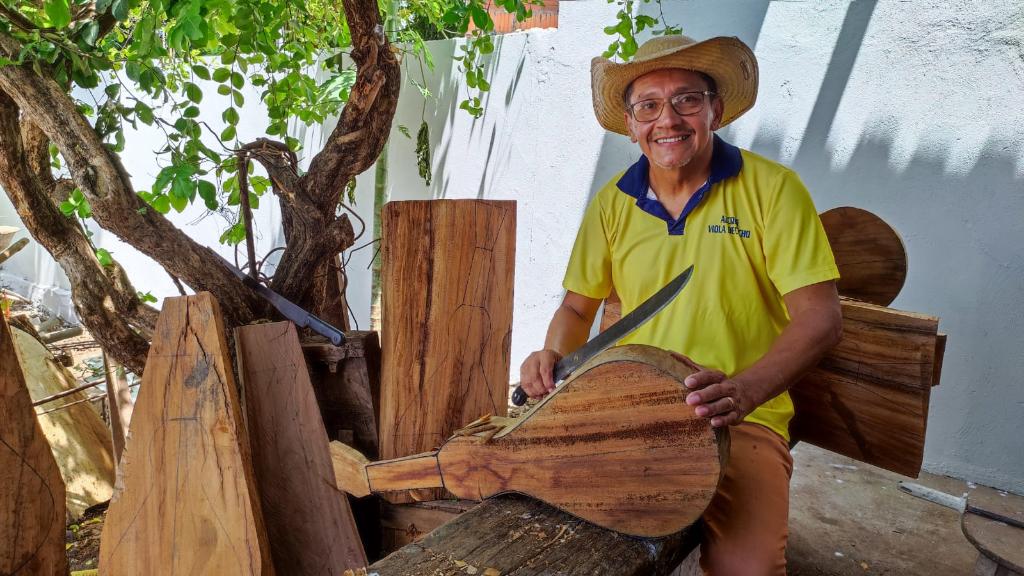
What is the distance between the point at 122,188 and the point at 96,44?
1.90 feet

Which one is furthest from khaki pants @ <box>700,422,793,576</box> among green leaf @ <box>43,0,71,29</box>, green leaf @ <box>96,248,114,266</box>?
green leaf @ <box>96,248,114,266</box>

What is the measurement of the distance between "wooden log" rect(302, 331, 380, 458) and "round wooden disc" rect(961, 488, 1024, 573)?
1784 mm

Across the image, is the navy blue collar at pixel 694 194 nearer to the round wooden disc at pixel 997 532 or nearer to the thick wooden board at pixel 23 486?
the round wooden disc at pixel 997 532

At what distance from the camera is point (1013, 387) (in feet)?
10.1

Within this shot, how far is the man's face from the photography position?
6.16ft

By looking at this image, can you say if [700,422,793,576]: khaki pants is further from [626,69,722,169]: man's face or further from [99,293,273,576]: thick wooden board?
[99,293,273,576]: thick wooden board

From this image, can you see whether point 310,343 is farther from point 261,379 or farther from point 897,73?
point 897,73

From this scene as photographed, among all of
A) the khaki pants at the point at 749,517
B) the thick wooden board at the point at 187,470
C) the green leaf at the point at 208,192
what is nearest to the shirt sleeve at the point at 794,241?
the khaki pants at the point at 749,517

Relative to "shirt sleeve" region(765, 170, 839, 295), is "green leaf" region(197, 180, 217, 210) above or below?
above

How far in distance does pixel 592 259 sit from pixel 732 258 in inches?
17.8

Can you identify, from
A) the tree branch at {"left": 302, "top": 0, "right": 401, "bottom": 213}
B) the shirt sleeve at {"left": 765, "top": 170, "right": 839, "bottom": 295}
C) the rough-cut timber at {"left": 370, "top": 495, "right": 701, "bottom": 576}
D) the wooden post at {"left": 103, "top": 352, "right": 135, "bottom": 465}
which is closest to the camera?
the rough-cut timber at {"left": 370, "top": 495, "right": 701, "bottom": 576}

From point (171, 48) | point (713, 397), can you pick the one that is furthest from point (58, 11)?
point (713, 397)

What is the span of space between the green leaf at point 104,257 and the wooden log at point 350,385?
977 millimetres

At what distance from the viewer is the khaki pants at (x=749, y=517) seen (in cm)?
161
